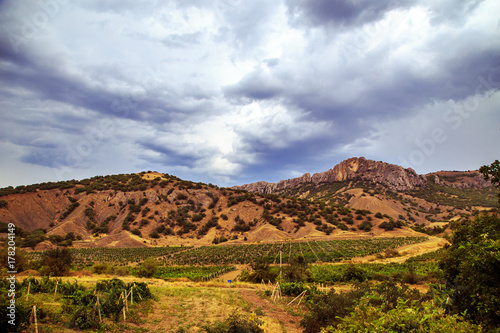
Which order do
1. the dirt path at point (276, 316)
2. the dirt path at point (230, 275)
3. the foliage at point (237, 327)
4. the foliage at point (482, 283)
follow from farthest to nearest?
the dirt path at point (230, 275)
the dirt path at point (276, 316)
the foliage at point (237, 327)
the foliage at point (482, 283)

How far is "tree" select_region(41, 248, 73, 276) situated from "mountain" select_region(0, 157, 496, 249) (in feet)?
133

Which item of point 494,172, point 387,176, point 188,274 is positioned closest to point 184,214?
point 188,274

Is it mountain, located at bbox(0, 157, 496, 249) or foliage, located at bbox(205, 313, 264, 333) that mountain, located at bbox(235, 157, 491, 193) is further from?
foliage, located at bbox(205, 313, 264, 333)

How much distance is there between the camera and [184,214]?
9088 centimetres

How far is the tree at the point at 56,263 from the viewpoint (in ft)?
92.9

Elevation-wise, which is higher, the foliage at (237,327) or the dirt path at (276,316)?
the foliage at (237,327)

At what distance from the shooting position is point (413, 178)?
153125 mm

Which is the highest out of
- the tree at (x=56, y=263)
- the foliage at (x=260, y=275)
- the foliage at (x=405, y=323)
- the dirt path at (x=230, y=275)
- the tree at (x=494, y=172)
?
the tree at (x=494, y=172)

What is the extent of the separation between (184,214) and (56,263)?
204 feet

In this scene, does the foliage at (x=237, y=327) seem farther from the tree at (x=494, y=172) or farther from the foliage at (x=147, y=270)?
the foliage at (x=147, y=270)

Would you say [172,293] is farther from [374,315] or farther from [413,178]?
[413,178]

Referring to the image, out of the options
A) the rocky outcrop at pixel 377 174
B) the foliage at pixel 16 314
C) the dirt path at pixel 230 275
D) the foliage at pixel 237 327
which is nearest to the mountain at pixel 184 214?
the rocky outcrop at pixel 377 174

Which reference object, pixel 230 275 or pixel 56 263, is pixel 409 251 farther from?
pixel 56 263

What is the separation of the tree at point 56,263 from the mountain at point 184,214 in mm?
40584
